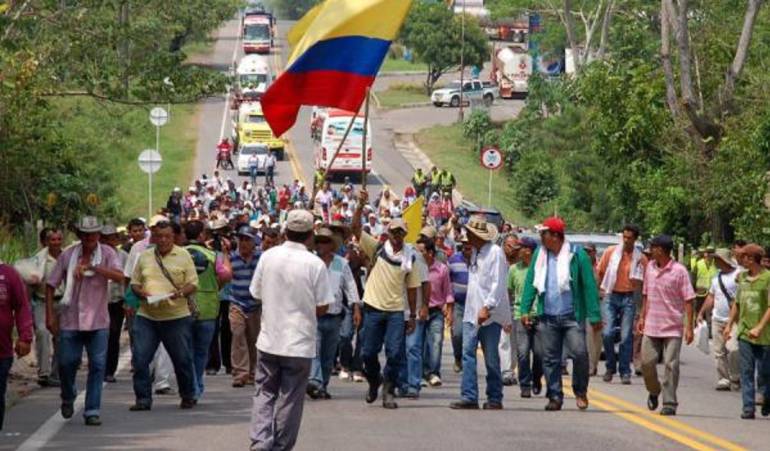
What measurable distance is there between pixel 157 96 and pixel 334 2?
18.0 ft

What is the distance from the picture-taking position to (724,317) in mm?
20656

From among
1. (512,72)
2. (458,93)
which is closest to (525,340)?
(458,93)

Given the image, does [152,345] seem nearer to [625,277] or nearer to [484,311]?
[484,311]

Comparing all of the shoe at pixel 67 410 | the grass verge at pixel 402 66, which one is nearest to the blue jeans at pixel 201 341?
the shoe at pixel 67 410

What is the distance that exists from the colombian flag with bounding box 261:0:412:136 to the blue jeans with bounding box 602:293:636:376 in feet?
13.8

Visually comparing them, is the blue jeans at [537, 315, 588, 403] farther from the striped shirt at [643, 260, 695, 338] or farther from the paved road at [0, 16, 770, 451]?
the striped shirt at [643, 260, 695, 338]

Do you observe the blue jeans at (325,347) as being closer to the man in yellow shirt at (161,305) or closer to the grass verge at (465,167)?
the man in yellow shirt at (161,305)

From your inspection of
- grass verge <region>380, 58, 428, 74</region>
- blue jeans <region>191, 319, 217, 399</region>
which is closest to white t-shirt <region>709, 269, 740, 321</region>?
blue jeans <region>191, 319, 217, 399</region>

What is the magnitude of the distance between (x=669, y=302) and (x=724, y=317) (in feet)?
12.2

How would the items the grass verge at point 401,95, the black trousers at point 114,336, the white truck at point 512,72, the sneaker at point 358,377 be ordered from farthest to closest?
1. the white truck at point 512,72
2. the grass verge at point 401,95
3. the sneaker at point 358,377
4. the black trousers at point 114,336

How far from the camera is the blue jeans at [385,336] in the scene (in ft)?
56.8

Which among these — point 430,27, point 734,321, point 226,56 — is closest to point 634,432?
point 734,321

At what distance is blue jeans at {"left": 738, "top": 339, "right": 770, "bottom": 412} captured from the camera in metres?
17.1

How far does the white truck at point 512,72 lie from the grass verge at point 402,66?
51.5 ft
